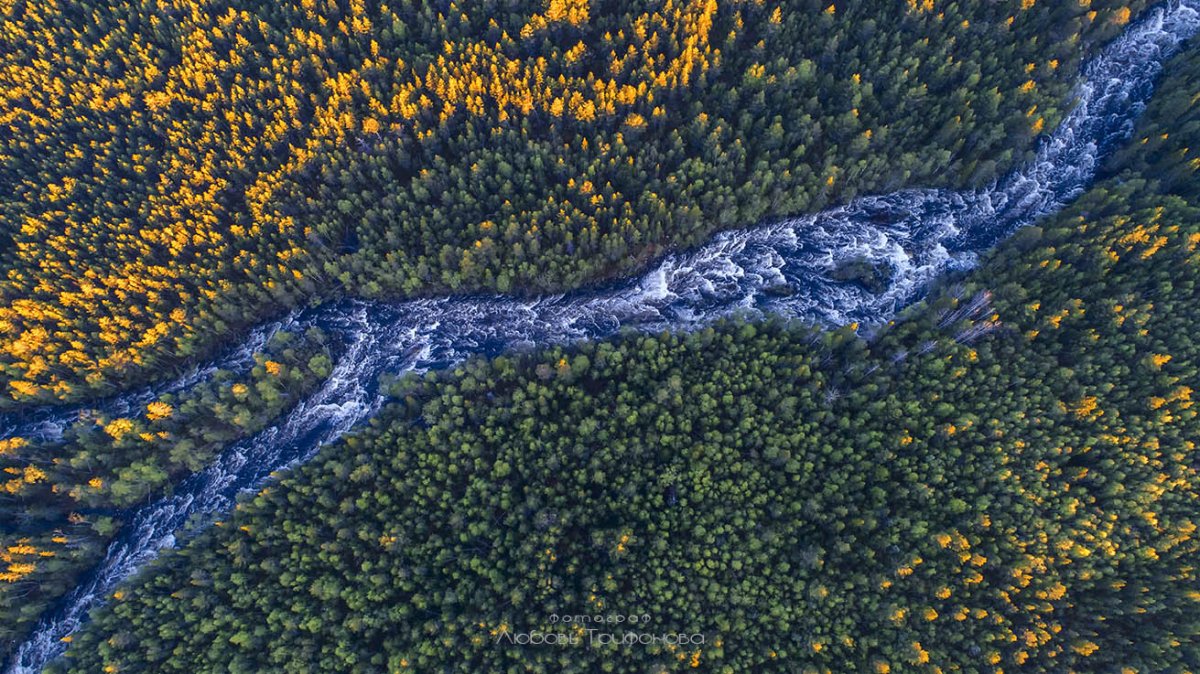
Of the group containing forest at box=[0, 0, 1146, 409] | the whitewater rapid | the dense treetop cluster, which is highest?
forest at box=[0, 0, 1146, 409]

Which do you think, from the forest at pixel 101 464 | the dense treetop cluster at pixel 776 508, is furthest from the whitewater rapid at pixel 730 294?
the dense treetop cluster at pixel 776 508

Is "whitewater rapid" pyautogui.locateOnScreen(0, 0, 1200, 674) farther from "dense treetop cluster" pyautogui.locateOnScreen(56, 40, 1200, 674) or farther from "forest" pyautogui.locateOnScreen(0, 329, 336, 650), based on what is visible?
"dense treetop cluster" pyautogui.locateOnScreen(56, 40, 1200, 674)

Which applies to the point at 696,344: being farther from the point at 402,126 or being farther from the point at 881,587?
the point at 402,126

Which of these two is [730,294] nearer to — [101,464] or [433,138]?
[433,138]

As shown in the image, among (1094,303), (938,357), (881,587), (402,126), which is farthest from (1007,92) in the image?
(402,126)

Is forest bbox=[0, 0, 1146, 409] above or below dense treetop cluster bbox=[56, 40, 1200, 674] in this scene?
above

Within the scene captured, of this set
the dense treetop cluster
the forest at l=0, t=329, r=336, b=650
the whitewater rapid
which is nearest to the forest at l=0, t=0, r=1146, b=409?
the whitewater rapid
